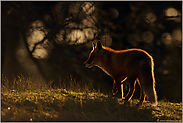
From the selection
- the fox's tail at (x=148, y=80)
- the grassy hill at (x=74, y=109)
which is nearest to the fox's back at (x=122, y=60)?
the fox's tail at (x=148, y=80)

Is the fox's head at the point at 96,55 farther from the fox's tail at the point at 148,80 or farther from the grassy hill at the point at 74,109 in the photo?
the fox's tail at the point at 148,80

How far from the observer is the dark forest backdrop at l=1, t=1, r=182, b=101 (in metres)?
13.4

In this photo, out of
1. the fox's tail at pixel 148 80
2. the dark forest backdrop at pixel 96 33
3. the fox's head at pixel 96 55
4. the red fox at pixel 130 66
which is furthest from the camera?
the dark forest backdrop at pixel 96 33

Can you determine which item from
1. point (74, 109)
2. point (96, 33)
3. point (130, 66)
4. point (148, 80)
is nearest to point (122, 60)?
point (130, 66)

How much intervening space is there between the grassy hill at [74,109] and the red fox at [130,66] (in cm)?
49

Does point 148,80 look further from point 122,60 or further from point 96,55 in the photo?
point 96,55

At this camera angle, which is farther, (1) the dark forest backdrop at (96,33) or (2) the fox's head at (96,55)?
(1) the dark forest backdrop at (96,33)

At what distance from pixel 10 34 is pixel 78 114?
10.1 metres

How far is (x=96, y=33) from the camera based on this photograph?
13.1m

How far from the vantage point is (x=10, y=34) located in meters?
14.8

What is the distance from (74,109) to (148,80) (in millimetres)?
2508

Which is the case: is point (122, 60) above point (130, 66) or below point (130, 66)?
above

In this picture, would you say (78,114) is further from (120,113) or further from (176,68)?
(176,68)

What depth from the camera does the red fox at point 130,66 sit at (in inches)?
262
